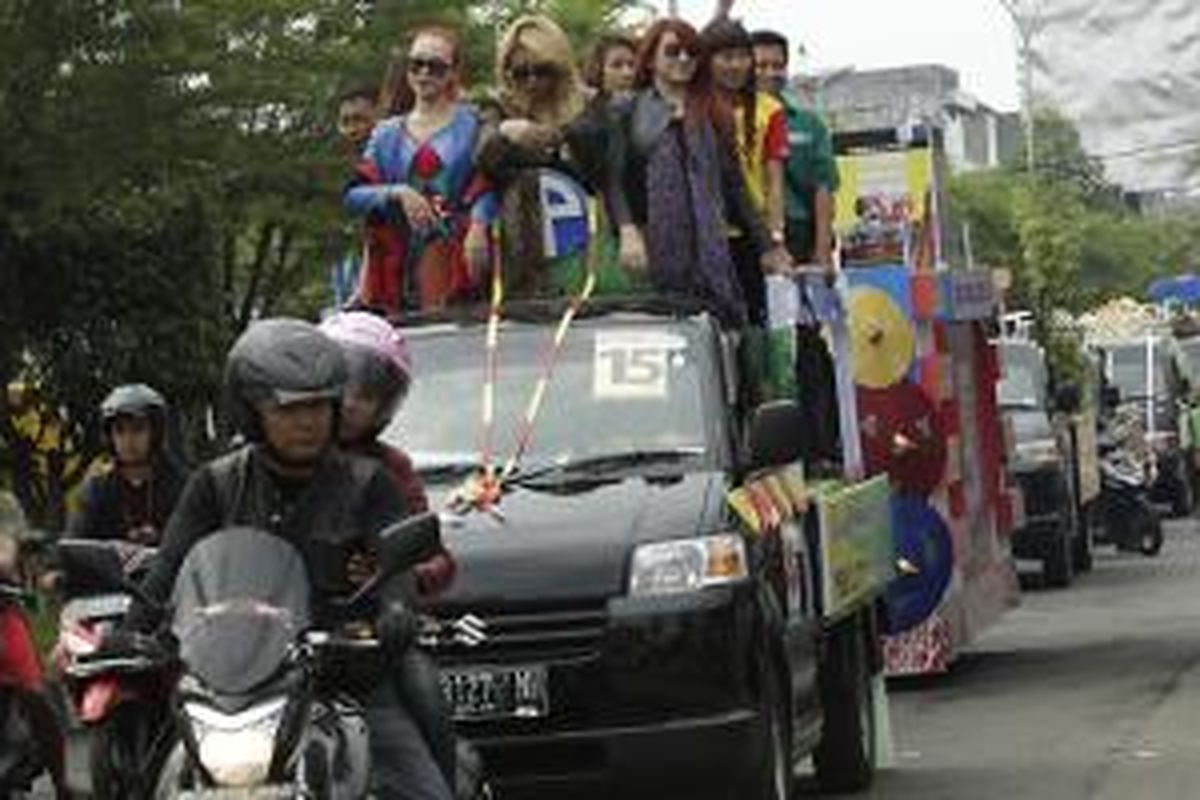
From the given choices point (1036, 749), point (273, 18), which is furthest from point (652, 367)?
point (273, 18)

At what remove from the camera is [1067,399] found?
25078 millimetres

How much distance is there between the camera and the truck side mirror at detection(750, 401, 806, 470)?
9.79 m

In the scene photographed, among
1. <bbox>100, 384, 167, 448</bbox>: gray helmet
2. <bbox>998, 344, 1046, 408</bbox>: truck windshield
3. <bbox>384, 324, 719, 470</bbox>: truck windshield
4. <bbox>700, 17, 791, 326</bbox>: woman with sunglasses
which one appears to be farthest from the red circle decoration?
<bbox>998, 344, 1046, 408</bbox>: truck windshield

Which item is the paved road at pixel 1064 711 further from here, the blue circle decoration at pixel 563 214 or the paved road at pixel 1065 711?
the blue circle decoration at pixel 563 214

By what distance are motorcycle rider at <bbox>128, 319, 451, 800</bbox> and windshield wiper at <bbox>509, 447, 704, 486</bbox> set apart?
→ 3666mm

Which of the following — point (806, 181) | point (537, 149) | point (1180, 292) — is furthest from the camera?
point (1180, 292)

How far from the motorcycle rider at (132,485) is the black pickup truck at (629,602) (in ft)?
3.05

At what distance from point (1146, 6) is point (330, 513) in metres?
119

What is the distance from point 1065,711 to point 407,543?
9544mm

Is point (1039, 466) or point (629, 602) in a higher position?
point (629, 602)

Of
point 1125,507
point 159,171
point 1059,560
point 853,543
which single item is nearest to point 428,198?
point 853,543

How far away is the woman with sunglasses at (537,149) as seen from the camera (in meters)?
11.6

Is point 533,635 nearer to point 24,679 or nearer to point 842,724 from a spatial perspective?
point 24,679

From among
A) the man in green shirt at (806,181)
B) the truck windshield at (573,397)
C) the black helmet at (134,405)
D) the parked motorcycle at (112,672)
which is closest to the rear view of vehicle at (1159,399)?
the man in green shirt at (806,181)
